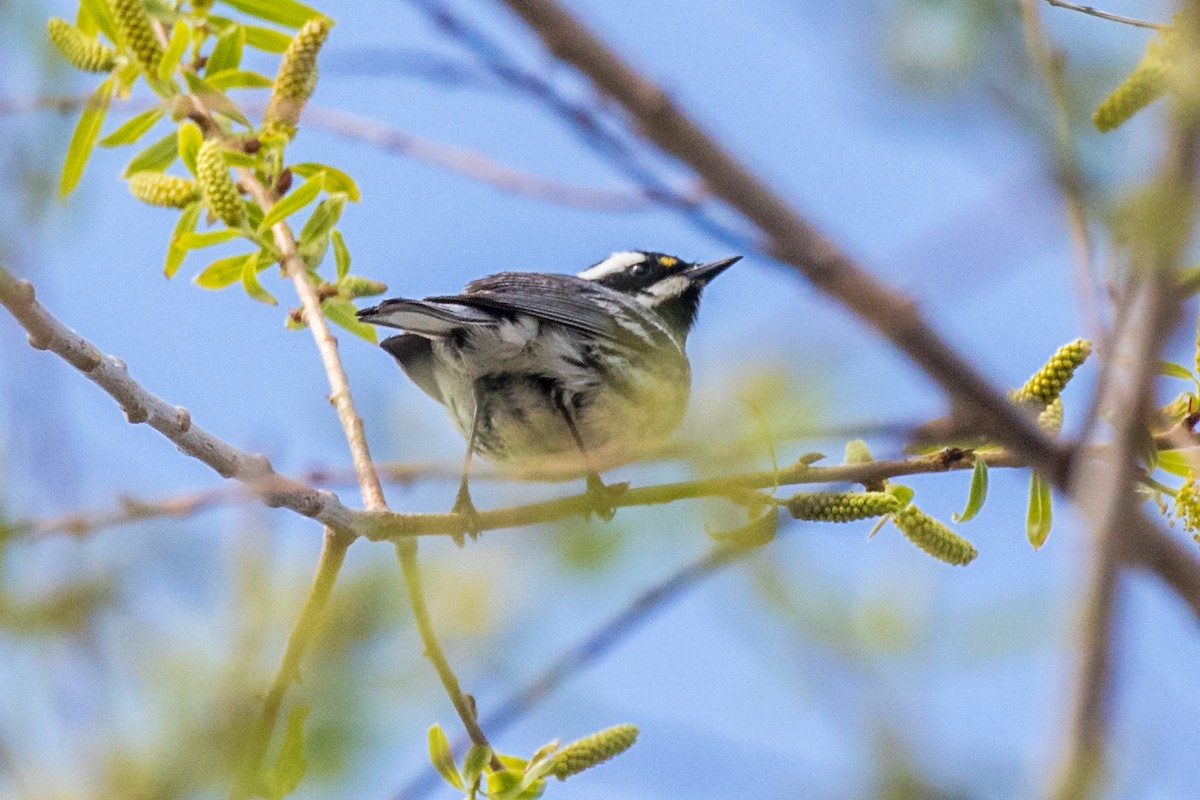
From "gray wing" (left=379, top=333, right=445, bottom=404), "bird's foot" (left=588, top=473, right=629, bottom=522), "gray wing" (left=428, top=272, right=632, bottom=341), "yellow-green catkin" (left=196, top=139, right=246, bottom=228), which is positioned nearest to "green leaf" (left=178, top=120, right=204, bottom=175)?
"yellow-green catkin" (left=196, top=139, right=246, bottom=228)

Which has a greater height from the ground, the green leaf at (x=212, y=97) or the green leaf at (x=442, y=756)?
the green leaf at (x=212, y=97)

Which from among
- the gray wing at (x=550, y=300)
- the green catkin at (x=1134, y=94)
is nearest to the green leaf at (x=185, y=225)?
A: the gray wing at (x=550, y=300)

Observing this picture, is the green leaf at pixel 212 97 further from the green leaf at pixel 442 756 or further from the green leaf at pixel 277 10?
the green leaf at pixel 442 756

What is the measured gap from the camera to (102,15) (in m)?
3.79

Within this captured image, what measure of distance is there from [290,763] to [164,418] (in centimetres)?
82

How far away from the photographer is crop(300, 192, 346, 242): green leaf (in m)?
3.85

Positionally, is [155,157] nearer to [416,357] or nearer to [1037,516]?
[416,357]

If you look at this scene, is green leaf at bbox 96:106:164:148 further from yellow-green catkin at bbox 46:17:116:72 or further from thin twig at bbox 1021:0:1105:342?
thin twig at bbox 1021:0:1105:342

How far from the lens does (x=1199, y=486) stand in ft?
9.07

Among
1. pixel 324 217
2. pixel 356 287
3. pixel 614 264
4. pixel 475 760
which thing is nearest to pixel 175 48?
pixel 324 217

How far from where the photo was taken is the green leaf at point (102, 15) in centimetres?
375

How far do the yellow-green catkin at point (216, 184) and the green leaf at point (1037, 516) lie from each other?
7.38 feet

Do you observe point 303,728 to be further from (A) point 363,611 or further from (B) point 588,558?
(B) point 588,558

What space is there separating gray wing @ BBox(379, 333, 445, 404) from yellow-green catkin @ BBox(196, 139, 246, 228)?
116cm
